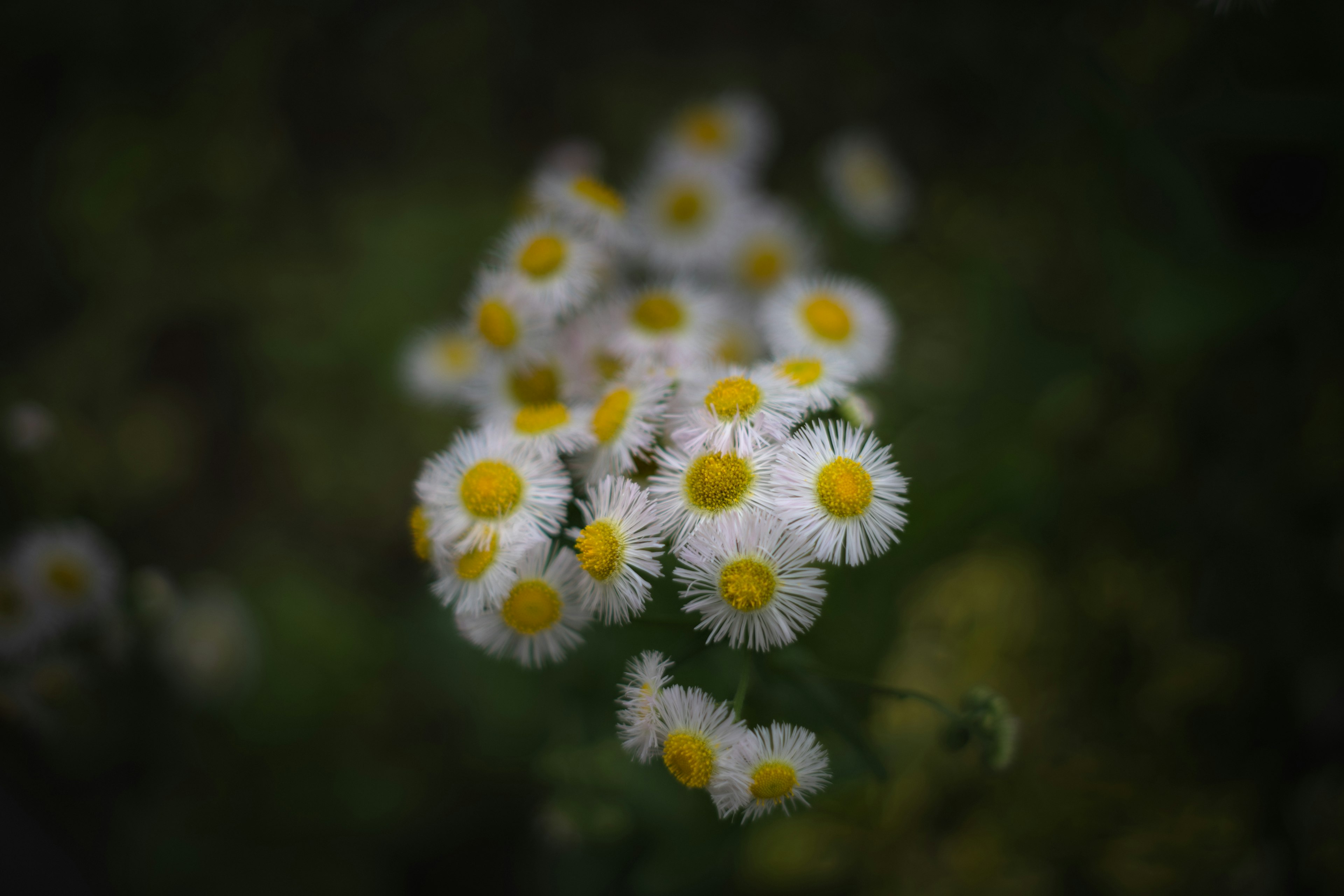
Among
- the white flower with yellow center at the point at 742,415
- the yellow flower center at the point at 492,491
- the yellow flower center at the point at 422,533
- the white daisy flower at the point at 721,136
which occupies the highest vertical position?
the white daisy flower at the point at 721,136

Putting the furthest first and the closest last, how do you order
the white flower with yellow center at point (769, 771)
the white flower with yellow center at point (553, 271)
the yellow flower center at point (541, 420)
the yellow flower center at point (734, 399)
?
the white flower with yellow center at point (553, 271) → the yellow flower center at point (541, 420) → the yellow flower center at point (734, 399) → the white flower with yellow center at point (769, 771)

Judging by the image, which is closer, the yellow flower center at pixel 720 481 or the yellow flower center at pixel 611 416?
the yellow flower center at pixel 720 481

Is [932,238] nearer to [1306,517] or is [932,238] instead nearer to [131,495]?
[1306,517]

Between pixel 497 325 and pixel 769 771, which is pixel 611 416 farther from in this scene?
pixel 769 771

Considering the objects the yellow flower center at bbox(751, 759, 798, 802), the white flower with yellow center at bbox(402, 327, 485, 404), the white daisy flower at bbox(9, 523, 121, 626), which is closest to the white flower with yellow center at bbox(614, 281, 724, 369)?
the white flower with yellow center at bbox(402, 327, 485, 404)

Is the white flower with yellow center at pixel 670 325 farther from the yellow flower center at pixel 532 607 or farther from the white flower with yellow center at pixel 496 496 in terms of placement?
the yellow flower center at pixel 532 607

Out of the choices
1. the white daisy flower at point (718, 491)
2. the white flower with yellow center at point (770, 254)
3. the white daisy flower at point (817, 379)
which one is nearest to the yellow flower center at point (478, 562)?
the white daisy flower at point (718, 491)

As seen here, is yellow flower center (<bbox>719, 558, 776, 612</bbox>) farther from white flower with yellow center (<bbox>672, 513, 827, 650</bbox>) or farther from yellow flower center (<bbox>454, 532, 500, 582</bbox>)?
yellow flower center (<bbox>454, 532, 500, 582</bbox>)
